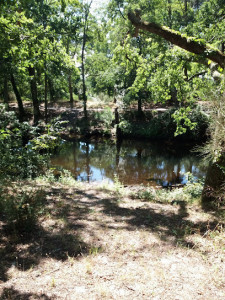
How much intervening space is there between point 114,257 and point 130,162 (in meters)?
10.1

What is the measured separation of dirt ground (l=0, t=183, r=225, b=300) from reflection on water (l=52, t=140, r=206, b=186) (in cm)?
576

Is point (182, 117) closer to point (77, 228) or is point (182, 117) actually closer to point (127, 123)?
point (77, 228)

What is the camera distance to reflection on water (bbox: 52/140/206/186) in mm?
10375

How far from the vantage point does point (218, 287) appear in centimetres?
217

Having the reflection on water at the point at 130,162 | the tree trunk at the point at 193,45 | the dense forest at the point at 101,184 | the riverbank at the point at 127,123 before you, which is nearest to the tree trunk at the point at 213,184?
the dense forest at the point at 101,184

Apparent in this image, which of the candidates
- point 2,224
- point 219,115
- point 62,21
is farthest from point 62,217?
point 62,21

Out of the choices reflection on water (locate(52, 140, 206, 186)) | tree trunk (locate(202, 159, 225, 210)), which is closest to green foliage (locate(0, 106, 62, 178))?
reflection on water (locate(52, 140, 206, 186))

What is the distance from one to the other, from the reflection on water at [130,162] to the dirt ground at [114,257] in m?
5.76

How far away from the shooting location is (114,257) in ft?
9.12

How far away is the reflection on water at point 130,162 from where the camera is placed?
34.0 ft

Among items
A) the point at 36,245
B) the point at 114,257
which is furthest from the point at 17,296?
the point at 114,257

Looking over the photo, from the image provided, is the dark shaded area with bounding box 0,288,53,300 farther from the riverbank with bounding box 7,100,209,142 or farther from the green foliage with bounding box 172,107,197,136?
the riverbank with bounding box 7,100,209,142

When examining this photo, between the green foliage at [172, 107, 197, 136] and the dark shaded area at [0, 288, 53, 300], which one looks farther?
the green foliage at [172, 107, 197, 136]

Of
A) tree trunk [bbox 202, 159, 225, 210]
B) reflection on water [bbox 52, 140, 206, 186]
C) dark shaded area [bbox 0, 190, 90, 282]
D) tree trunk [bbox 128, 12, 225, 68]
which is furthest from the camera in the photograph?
reflection on water [bbox 52, 140, 206, 186]
